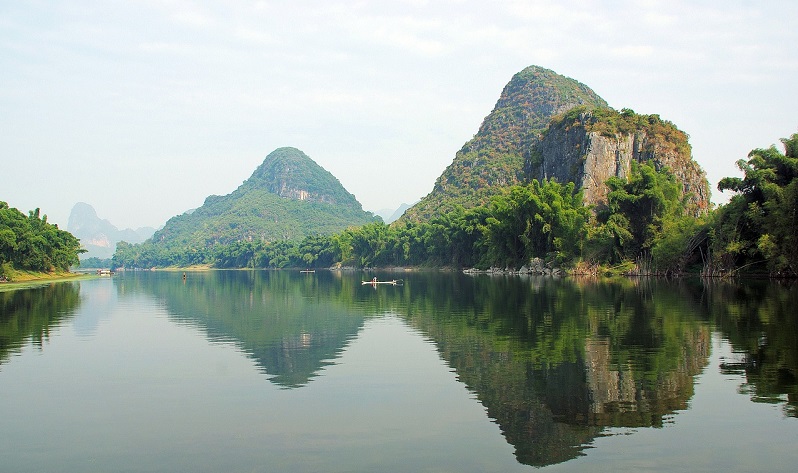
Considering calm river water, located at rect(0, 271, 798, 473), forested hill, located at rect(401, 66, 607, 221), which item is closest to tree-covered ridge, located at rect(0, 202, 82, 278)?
calm river water, located at rect(0, 271, 798, 473)

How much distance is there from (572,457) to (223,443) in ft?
17.2

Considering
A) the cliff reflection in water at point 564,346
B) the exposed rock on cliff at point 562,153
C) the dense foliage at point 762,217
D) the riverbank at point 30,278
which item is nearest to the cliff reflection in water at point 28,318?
the cliff reflection in water at point 564,346

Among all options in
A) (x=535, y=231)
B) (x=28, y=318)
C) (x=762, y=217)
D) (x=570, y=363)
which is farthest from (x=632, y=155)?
(x=570, y=363)

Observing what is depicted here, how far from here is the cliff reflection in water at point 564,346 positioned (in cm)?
1166

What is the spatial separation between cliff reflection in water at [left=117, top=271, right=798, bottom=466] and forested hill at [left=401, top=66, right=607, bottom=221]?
314 ft

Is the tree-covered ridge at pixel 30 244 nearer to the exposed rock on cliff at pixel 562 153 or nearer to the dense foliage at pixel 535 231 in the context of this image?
the dense foliage at pixel 535 231

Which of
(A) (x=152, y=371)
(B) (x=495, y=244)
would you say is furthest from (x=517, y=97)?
(A) (x=152, y=371)

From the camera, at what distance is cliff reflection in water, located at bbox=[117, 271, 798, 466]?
38.3 feet

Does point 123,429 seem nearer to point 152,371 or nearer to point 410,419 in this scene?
point 410,419

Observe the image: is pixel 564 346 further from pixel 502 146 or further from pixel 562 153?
pixel 502 146

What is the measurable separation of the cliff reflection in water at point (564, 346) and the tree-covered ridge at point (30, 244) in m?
39.8

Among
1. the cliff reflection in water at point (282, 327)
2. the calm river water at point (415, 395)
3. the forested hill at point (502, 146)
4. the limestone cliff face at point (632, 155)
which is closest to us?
the calm river water at point (415, 395)

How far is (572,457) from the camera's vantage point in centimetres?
941

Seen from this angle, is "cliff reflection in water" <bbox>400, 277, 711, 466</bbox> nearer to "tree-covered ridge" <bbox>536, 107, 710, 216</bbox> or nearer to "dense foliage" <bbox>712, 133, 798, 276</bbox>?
"dense foliage" <bbox>712, 133, 798, 276</bbox>
